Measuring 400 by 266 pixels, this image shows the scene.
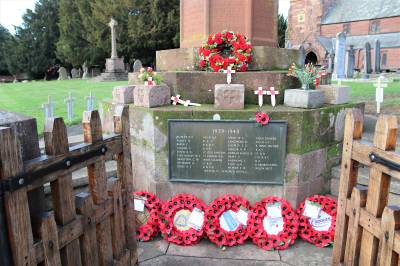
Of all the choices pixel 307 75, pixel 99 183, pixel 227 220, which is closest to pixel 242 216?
pixel 227 220

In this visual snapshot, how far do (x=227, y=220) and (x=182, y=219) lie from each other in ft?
1.75

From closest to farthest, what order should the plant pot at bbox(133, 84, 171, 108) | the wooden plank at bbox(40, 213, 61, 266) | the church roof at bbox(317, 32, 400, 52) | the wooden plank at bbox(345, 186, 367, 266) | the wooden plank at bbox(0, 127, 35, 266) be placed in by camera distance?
the wooden plank at bbox(0, 127, 35, 266)
the wooden plank at bbox(40, 213, 61, 266)
the wooden plank at bbox(345, 186, 367, 266)
the plant pot at bbox(133, 84, 171, 108)
the church roof at bbox(317, 32, 400, 52)

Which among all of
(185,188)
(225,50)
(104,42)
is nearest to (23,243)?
(185,188)

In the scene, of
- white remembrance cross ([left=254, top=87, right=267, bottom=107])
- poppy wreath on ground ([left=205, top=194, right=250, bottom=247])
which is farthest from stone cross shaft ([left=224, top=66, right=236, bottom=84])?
poppy wreath on ground ([left=205, top=194, right=250, bottom=247])

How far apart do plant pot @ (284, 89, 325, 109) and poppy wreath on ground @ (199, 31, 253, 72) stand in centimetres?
89

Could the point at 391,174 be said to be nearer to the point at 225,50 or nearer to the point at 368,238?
the point at 368,238

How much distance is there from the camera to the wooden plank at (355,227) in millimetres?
2234

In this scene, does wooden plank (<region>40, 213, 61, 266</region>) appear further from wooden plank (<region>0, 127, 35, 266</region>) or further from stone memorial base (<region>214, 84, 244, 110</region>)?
stone memorial base (<region>214, 84, 244, 110</region>)

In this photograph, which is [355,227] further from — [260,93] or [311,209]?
[260,93]

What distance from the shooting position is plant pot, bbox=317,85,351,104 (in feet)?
14.9

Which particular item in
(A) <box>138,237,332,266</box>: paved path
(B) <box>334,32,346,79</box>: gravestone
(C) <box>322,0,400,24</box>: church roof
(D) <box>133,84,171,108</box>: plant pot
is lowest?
(A) <box>138,237,332,266</box>: paved path

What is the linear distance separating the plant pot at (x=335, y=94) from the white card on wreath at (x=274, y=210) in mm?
1700

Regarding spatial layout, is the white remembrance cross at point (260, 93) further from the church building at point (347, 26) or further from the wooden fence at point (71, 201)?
the church building at point (347, 26)

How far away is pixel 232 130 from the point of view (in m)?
3.97
